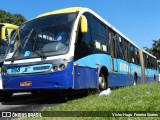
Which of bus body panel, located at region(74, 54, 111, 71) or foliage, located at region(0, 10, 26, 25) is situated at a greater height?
foliage, located at region(0, 10, 26, 25)

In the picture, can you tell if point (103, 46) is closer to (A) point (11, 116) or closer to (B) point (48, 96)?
(B) point (48, 96)

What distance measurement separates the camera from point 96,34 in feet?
43.1

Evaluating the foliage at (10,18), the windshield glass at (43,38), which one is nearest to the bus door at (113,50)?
the windshield glass at (43,38)

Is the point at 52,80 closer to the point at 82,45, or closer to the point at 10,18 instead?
the point at 82,45

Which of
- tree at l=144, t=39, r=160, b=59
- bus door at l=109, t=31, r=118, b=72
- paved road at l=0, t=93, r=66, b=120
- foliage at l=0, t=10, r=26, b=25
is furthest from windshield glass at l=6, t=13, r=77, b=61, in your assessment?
tree at l=144, t=39, r=160, b=59

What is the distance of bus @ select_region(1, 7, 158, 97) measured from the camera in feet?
33.9

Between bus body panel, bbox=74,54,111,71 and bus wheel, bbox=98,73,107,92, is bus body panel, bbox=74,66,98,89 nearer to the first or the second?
bus body panel, bbox=74,54,111,71

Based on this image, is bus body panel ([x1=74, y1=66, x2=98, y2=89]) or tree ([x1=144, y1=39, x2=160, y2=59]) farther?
tree ([x1=144, y1=39, x2=160, y2=59])

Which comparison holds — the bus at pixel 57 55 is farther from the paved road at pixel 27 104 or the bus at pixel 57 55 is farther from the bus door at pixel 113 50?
the bus door at pixel 113 50

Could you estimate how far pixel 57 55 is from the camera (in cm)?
1039

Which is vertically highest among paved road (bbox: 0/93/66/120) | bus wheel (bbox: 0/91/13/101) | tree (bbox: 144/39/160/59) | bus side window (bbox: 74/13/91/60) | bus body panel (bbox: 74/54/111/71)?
tree (bbox: 144/39/160/59)

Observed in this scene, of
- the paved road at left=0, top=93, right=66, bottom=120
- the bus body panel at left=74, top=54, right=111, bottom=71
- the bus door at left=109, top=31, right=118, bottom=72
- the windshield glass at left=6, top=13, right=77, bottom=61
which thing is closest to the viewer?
the paved road at left=0, top=93, right=66, bottom=120

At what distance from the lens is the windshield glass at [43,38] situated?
1069 centimetres

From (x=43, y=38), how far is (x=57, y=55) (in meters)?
0.93
